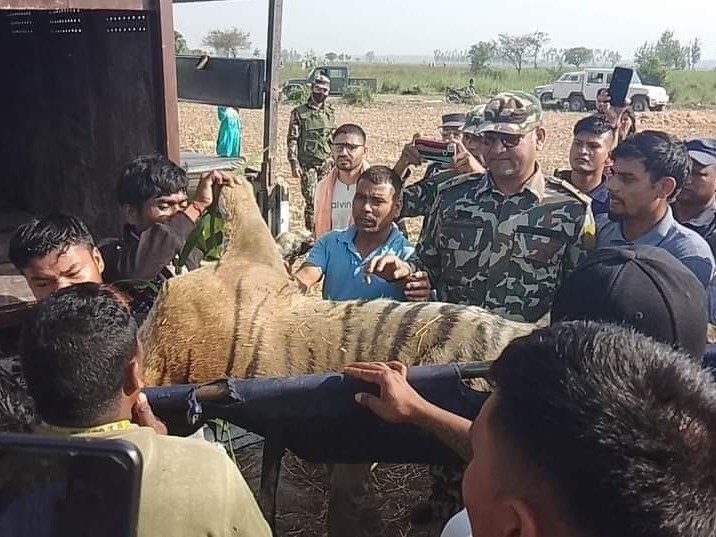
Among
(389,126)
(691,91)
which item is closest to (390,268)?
(389,126)

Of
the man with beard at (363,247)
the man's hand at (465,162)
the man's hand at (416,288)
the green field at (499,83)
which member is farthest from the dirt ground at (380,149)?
the green field at (499,83)

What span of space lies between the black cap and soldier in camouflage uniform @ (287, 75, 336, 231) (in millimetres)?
9710

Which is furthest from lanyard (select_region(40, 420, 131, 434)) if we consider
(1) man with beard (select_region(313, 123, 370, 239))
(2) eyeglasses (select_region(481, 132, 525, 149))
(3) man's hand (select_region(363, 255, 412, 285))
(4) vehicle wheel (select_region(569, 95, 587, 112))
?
(4) vehicle wheel (select_region(569, 95, 587, 112))

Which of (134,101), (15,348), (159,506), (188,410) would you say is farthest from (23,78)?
(159,506)

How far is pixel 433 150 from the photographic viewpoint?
18.6 ft

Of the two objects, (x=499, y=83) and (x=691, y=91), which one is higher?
(x=691, y=91)

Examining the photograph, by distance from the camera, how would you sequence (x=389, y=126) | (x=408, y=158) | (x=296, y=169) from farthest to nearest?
(x=389, y=126), (x=296, y=169), (x=408, y=158)

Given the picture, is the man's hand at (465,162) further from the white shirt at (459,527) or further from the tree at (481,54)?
the tree at (481,54)

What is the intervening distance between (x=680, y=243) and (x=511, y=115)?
0.96 meters

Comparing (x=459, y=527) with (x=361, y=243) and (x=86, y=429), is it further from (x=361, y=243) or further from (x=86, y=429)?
(x=361, y=243)

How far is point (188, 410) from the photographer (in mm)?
2119

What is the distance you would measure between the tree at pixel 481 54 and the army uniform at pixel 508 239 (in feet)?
246

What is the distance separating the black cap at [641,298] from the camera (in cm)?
196

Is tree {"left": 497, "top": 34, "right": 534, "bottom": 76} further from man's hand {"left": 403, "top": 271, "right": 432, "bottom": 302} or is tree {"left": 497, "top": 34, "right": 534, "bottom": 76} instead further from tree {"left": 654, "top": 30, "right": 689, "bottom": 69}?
man's hand {"left": 403, "top": 271, "right": 432, "bottom": 302}
